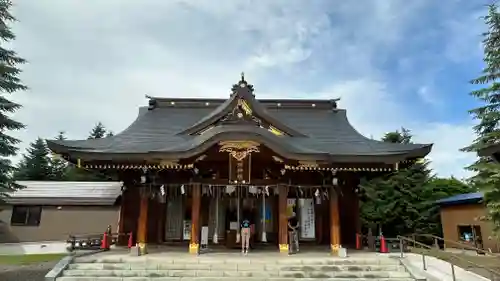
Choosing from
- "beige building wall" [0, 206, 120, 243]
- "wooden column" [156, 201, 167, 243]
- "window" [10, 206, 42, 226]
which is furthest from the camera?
"window" [10, 206, 42, 226]

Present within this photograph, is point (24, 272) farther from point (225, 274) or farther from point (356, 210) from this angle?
point (356, 210)

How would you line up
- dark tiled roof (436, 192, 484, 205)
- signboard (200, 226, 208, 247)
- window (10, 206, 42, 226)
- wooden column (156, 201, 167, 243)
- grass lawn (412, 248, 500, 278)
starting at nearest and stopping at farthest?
grass lawn (412, 248, 500, 278) < signboard (200, 226, 208, 247) < wooden column (156, 201, 167, 243) < dark tiled roof (436, 192, 484, 205) < window (10, 206, 42, 226)

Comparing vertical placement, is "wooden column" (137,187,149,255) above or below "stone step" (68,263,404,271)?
above

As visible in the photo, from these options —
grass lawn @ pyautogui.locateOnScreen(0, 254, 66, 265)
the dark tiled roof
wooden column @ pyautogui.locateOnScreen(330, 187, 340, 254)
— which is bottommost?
grass lawn @ pyautogui.locateOnScreen(0, 254, 66, 265)

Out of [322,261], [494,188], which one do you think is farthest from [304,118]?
[494,188]

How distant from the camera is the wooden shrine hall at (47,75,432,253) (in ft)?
34.5

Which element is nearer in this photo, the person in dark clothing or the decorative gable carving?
the person in dark clothing

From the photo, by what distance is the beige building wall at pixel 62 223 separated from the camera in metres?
18.2

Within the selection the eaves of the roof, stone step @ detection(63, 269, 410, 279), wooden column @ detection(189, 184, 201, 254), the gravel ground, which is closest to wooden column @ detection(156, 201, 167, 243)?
the eaves of the roof

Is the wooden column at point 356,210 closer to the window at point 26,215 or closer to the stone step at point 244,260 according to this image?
the stone step at point 244,260

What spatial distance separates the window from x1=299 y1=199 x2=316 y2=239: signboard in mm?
14499

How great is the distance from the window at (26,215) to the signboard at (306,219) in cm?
1450

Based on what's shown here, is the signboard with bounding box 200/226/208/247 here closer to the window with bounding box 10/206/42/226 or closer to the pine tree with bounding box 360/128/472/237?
the pine tree with bounding box 360/128/472/237

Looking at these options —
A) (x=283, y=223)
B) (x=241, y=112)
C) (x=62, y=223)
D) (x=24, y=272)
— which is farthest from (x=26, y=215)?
(x=283, y=223)
